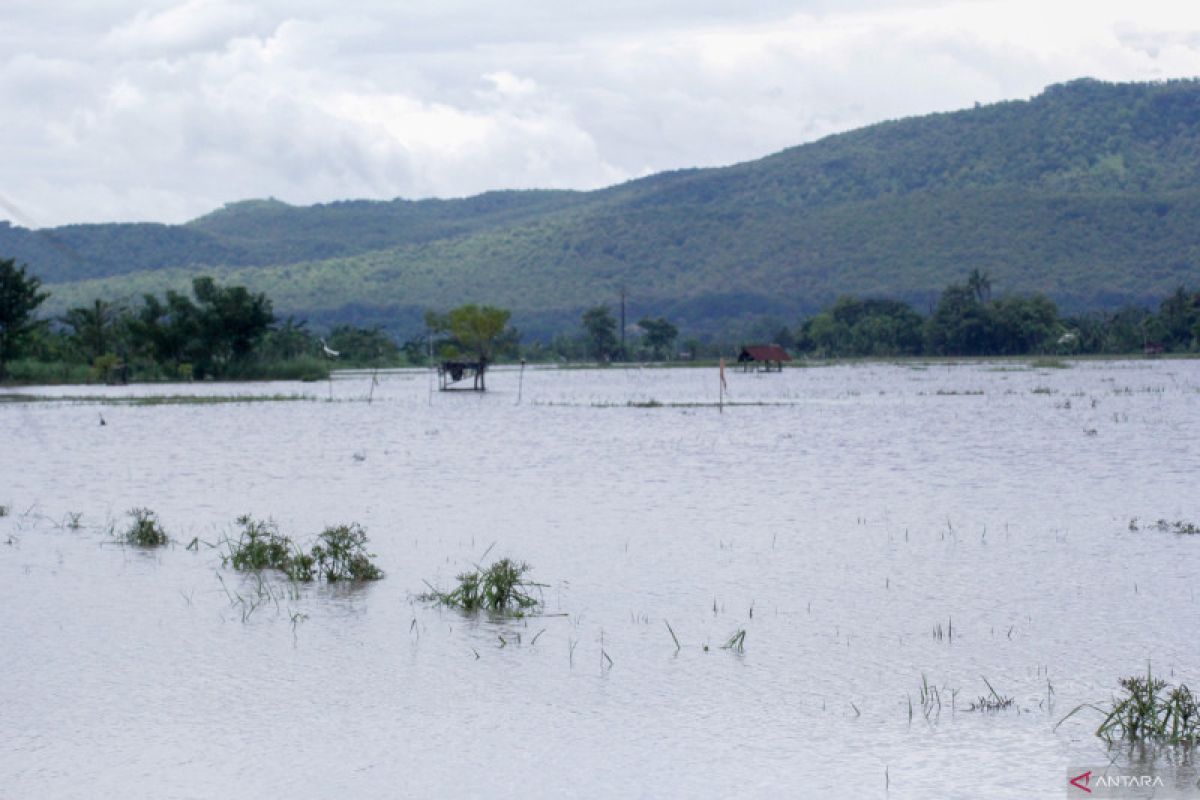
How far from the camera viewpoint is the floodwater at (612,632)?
10.7 meters

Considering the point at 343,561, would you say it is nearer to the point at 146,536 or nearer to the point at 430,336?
the point at 146,536

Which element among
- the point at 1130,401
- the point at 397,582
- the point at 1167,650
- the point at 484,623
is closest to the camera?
the point at 1167,650

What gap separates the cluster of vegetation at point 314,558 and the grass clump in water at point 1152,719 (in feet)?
32.2

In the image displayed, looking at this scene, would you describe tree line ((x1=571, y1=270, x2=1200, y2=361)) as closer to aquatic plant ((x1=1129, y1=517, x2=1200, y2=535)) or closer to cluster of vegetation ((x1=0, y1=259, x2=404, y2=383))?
cluster of vegetation ((x1=0, y1=259, x2=404, y2=383))

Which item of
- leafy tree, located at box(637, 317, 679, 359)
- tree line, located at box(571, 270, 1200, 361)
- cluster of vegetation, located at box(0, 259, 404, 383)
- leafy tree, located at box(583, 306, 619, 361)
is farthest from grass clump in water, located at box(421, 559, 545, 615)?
leafy tree, located at box(637, 317, 679, 359)

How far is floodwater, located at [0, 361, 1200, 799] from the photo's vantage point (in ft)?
35.0

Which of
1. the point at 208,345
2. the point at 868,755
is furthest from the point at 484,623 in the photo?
the point at 208,345

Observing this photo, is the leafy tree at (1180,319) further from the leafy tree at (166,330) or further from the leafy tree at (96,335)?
the leafy tree at (96,335)

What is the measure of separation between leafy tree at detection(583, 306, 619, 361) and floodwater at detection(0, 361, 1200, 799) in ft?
436

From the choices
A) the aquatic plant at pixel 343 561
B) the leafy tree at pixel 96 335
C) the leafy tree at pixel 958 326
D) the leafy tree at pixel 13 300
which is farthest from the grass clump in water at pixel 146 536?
the leafy tree at pixel 958 326

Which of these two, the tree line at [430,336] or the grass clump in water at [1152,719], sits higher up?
the tree line at [430,336]

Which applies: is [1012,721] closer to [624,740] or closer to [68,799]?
[624,740]

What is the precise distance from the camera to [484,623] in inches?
616

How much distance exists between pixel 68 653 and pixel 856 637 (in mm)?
7764
